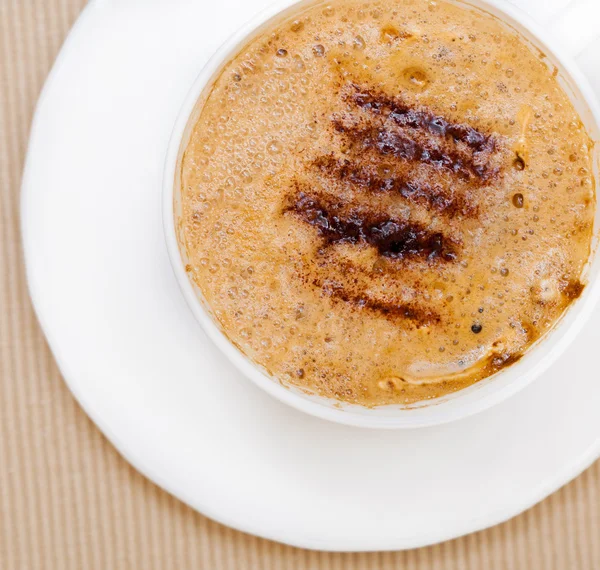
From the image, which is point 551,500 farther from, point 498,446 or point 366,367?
point 366,367

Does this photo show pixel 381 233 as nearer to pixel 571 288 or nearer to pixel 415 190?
pixel 415 190

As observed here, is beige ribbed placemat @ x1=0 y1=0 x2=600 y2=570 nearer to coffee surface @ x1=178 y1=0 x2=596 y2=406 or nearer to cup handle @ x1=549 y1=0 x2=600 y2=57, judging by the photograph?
coffee surface @ x1=178 y1=0 x2=596 y2=406

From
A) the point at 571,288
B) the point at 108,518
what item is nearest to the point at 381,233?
the point at 571,288

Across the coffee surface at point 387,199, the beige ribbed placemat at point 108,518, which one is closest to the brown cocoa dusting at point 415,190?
the coffee surface at point 387,199

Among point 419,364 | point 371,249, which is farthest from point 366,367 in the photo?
point 371,249

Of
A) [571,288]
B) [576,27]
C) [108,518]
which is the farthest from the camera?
[108,518]

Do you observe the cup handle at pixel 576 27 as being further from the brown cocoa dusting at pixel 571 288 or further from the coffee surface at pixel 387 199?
the brown cocoa dusting at pixel 571 288

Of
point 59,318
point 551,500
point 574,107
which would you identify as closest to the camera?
point 574,107
